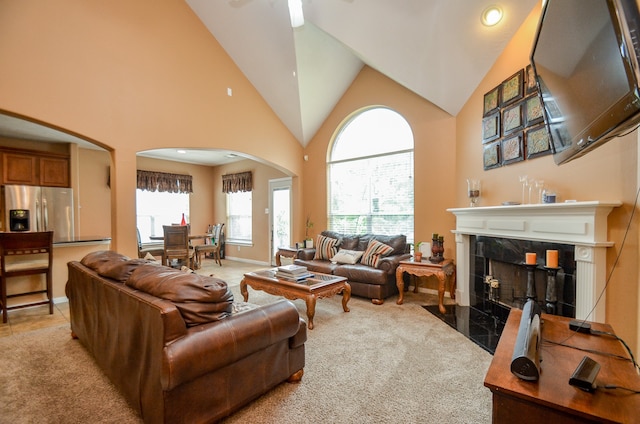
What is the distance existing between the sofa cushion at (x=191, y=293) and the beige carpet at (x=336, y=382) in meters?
0.68

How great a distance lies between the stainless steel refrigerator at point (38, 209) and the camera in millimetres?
4496

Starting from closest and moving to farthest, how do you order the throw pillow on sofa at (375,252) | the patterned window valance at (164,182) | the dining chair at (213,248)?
the throw pillow on sofa at (375,252) < the dining chair at (213,248) < the patterned window valance at (164,182)

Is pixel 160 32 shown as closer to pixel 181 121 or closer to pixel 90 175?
pixel 181 121

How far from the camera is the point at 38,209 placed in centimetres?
470

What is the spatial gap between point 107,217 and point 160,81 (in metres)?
3.60

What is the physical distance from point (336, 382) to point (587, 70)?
7.37 feet

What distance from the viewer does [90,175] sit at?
5773mm

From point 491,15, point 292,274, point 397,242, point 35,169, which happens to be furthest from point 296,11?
point 35,169

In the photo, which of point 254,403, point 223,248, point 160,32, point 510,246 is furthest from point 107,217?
point 510,246

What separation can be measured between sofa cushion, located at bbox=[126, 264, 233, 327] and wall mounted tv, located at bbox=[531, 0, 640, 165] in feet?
6.22

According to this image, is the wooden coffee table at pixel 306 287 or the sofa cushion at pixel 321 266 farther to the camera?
the sofa cushion at pixel 321 266

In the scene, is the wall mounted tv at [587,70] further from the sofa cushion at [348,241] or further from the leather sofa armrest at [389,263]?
the sofa cushion at [348,241]

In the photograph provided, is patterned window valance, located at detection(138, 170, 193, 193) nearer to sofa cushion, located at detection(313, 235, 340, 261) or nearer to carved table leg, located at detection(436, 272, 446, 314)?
sofa cushion, located at detection(313, 235, 340, 261)

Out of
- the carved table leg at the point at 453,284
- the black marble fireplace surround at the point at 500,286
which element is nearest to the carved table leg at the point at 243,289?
the black marble fireplace surround at the point at 500,286
